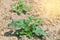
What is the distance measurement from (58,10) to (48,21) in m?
0.55

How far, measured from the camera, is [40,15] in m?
5.03

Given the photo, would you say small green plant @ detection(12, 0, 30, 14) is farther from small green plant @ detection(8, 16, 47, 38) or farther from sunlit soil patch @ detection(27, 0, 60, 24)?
small green plant @ detection(8, 16, 47, 38)

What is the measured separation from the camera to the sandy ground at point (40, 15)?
4.53m

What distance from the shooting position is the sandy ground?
4.53 m

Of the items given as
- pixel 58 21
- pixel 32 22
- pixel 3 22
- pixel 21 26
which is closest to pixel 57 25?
pixel 58 21

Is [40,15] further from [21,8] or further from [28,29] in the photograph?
[28,29]

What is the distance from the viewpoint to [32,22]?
4.67m

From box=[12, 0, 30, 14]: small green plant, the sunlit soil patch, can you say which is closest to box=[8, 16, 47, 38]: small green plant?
the sunlit soil patch

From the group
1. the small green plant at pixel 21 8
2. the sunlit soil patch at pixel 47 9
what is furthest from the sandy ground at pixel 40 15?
the small green plant at pixel 21 8

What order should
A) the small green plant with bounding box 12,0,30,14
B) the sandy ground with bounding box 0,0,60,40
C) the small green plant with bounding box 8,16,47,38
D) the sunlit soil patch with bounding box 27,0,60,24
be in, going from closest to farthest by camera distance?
the small green plant with bounding box 8,16,47,38
the sandy ground with bounding box 0,0,60,40
the sunlit soil patch with bounding box 27,0,60,24
the small green plant with bounding box 12,0,30,14

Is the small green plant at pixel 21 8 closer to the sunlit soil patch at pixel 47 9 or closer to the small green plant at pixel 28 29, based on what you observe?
the sunlit soil patch at pixel 47 9

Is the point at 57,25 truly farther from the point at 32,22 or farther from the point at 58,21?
the point at 32,22

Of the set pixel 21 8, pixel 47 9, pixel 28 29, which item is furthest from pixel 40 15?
pixel 28 29

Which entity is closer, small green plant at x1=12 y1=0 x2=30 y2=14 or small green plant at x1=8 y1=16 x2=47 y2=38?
small green plant at x1=8 y1=16 x2=47 y2=38
